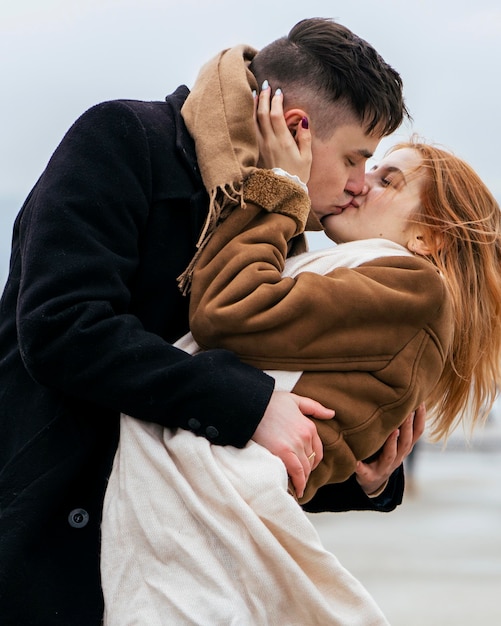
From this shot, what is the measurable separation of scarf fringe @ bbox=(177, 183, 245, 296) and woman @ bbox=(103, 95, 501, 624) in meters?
0.02

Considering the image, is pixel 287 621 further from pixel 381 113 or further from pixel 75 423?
pixel 381 113

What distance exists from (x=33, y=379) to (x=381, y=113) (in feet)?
Result: 3.83

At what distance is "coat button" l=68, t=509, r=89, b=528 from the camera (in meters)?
2.66

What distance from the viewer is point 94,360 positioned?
2609 millimetres

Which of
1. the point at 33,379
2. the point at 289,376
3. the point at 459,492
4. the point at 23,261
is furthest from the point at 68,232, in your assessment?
the point at 459,492

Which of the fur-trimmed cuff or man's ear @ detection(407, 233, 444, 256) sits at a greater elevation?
the fur-trimmed cuff

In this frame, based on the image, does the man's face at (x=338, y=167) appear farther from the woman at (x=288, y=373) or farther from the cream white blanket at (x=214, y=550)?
the cream white blanket at (x=214, y=550)

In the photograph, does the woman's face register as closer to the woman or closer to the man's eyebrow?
the woman

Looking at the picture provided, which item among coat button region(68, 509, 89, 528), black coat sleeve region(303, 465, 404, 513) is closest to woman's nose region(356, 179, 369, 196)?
Answer: black coat sleeve region(303, 465, 404, 513)

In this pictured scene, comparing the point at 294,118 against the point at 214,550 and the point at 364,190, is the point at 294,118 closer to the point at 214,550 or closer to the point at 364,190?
the point at 364,190

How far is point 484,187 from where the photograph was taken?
346 cm

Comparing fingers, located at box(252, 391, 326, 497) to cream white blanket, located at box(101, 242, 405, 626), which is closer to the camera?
cream white blanket, located at box(101, 242, 405, 626)

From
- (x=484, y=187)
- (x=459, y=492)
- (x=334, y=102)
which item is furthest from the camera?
(x=459, y=492)

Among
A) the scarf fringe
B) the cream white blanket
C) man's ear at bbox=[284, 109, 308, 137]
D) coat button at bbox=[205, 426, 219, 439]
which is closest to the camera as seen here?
the cream white blanket
